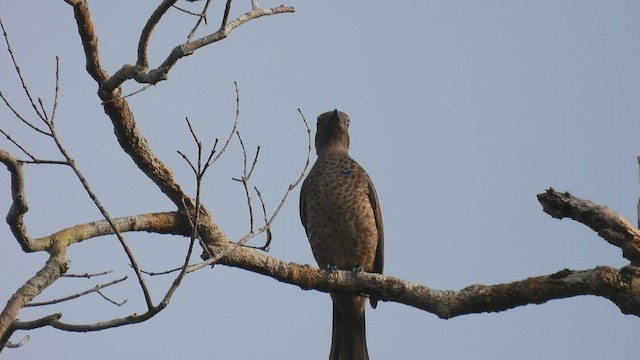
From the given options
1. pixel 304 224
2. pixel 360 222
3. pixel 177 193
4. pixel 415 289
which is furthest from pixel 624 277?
pixel 304 224

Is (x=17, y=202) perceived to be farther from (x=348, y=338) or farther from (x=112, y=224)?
(x=348, y=338)

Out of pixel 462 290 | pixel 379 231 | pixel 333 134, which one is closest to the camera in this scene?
pixel 462 290

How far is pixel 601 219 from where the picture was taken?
13.8ft

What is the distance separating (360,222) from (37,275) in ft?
11.3

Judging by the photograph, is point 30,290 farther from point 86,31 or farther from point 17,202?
point 86,31

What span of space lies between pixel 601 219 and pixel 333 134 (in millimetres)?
3961

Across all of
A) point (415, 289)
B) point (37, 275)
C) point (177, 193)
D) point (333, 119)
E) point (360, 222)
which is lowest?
point (37, 275)

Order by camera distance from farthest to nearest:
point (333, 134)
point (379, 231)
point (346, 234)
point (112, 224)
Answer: point (333, 134) → point (379, 231) → point (346, 234) → point (112, 224)

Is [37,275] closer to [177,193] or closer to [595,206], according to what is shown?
[177,193]

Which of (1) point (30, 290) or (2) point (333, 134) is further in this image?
(2) point (333, 134)

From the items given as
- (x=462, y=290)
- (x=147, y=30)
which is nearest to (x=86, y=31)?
(x=147, y=30)

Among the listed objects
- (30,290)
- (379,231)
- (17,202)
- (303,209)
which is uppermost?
(303,209)

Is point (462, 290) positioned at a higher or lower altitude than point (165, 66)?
lower

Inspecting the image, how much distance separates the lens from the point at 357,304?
23.4 feet
